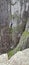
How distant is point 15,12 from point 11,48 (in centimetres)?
228

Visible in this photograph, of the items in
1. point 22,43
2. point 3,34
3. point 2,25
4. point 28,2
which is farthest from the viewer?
point 2,25

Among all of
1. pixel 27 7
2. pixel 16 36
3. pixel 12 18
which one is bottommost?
pixel 16 36

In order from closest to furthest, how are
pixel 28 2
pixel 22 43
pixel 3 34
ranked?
pixel 22 43 → pixel 28 2 → pixel 3 34

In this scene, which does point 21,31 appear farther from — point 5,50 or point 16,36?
point 5,50

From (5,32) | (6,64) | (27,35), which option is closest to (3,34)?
(5,32)

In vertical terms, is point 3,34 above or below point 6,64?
below

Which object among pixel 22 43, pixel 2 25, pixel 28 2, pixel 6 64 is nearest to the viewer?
pixel 6 64

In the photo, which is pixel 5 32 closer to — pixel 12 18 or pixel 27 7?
pixel 12 18

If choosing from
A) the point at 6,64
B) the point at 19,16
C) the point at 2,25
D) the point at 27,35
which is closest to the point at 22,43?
the point at 27,35

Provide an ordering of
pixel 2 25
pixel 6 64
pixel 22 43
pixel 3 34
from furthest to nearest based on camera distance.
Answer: pixel 2 25, pixel 3 34, pixel 22 43, pixel 6 64

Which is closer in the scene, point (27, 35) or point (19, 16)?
point (27, 35)

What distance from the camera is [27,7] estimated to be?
10.8 m

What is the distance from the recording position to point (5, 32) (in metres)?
11.4

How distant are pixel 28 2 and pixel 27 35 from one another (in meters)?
2.08
